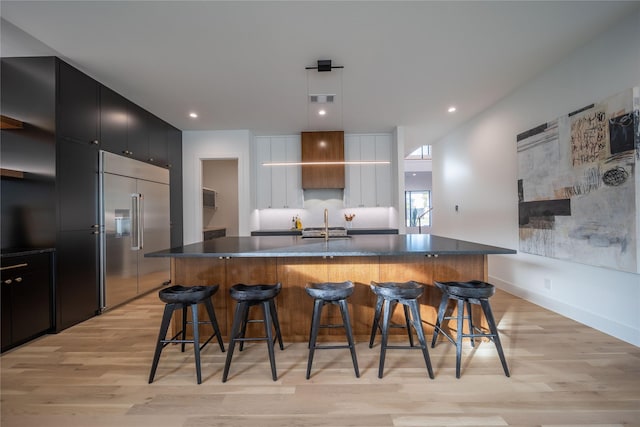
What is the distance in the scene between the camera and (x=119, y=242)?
3428 millimetres

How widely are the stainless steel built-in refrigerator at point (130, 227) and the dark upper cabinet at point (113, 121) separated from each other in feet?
0.49

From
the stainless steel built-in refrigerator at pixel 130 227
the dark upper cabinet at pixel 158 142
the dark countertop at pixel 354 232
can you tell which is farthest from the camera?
the dark countertop at pixel 354 232

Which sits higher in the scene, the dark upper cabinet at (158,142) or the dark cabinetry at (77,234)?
the dark upper cabinet at (158,142)

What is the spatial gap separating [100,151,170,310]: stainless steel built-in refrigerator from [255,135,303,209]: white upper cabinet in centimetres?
173

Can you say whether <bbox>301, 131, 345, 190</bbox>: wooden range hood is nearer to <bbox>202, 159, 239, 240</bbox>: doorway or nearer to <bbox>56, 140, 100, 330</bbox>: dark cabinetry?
<bbox>202, 159, 239, 240</bbox>: doorway

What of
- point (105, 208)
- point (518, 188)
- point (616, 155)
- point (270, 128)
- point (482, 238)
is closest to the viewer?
point (616, 155)

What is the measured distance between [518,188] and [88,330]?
524 cm

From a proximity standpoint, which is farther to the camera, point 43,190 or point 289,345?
point 43,190

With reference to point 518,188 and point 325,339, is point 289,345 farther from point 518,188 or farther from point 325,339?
point 518,188

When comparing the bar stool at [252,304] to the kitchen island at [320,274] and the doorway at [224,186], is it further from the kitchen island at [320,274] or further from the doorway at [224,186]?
the doorway at [224,186]

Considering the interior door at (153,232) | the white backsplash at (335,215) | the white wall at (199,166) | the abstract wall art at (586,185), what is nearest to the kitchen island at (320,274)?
the abstract wall art at (586,185)

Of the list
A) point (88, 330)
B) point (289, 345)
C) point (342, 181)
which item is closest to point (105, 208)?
point (88, 330)

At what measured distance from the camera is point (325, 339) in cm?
244

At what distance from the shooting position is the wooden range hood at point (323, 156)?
5082 millimetres
